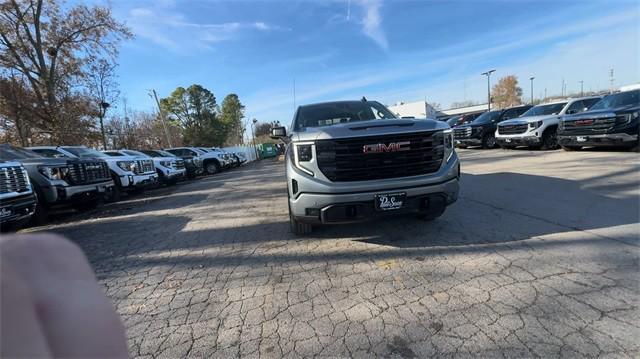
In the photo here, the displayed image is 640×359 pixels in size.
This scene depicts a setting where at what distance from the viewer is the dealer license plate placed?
3.26 meters

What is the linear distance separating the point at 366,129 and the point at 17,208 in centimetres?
575

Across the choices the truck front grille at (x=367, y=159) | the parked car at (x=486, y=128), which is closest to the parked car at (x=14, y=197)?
the truck front grille at (x=367, y=159)

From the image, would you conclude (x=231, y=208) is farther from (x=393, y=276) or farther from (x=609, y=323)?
(x=609, y=323)

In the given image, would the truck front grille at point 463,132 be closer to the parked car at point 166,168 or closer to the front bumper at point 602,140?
the front bumper at point 602,140

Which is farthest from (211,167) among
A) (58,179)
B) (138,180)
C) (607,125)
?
(607,125)

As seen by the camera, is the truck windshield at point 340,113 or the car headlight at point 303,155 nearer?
the car headlight at point 303,155

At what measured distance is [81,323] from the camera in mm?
780

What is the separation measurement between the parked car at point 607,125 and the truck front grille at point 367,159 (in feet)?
29.1

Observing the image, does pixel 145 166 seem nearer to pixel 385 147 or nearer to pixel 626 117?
pixel 385 147

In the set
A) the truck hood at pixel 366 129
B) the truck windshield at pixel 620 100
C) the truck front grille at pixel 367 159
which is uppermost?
the truck windshield at pixel 620 100

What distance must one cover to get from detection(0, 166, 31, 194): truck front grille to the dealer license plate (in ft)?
19.2

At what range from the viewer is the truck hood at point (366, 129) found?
11.1ft

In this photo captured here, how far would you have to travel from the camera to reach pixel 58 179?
6.62m

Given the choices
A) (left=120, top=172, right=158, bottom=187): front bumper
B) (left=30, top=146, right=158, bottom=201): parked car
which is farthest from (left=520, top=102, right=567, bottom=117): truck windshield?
(left=30, top=146, right=158, bottom=201): parked car
